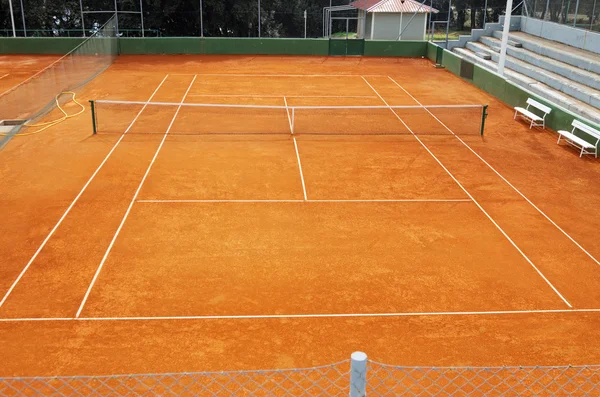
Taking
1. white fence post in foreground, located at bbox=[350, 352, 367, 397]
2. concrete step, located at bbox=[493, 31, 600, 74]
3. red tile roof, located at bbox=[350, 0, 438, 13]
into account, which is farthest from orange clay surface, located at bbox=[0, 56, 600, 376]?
red tile roof, located at bbox=[350, 0, 438, 13]

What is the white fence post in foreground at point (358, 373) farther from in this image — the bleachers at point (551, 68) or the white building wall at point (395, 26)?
the white building wall at point (395, 26)

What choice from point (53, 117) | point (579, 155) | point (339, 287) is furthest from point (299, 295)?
point (53, 117)

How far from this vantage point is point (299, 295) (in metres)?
10.7

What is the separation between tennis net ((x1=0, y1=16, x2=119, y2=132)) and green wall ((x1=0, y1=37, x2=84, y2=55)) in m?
4.03

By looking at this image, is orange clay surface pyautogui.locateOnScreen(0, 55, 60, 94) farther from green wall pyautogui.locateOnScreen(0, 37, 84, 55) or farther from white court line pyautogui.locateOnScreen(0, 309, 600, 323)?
white court line pyautogui.locateOnScreen(0, 309, 600, 323)

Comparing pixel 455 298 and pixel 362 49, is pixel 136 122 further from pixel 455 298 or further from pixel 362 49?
pixel 362 49

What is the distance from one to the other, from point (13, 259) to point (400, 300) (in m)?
7.23

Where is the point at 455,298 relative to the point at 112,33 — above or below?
below

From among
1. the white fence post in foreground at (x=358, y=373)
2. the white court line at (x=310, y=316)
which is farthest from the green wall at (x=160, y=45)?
the white fence post in foreground at (x=358, y=373)

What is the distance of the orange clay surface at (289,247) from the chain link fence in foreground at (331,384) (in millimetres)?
352

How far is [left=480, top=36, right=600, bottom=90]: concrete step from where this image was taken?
84.7 feet

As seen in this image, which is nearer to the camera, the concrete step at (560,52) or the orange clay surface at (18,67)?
the concrete step at (560,52)

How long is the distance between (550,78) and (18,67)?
85.2 feet

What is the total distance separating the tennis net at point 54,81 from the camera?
21359mm
